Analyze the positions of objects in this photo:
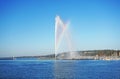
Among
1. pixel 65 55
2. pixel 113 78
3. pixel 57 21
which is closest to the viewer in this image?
pixel 113 78

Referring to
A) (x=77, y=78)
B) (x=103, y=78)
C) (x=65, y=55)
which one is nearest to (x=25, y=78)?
(x=77, y=78)

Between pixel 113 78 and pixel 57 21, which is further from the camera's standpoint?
pixel 57 21

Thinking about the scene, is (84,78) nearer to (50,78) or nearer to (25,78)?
(50,78)

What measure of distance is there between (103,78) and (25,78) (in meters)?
12.2

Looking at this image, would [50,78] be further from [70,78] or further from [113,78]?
[113,78]

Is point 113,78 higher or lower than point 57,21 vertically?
lower

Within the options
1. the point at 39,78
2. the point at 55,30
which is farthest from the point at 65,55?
the point at 39,78

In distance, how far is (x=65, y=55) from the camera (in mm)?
199375

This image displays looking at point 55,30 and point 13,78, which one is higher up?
point 55,30

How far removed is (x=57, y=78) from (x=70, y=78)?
6.66ft

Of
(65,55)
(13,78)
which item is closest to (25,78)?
(13,78)

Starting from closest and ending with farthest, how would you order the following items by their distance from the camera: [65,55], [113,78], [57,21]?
1. [113,78]
2. [57,21]
3. [65,55]

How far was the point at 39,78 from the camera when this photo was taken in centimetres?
4334

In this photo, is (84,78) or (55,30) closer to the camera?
(84,78)
